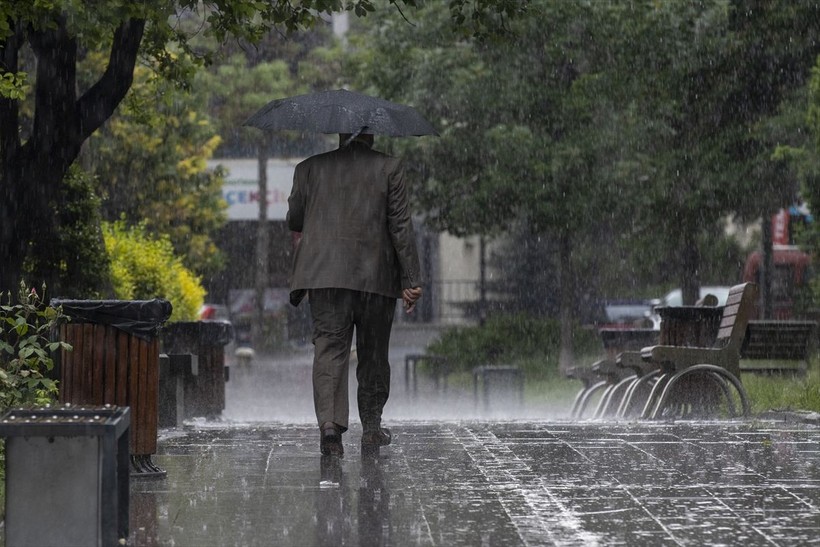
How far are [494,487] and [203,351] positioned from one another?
7.93 meters

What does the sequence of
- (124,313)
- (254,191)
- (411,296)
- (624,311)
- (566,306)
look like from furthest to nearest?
1. (254,191)
2. (624,311)
3. (566,306)
4. (411,296)
5. (124,313)

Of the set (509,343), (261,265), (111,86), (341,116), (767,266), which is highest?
(111,86)

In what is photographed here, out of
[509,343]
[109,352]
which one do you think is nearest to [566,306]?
[509,343]

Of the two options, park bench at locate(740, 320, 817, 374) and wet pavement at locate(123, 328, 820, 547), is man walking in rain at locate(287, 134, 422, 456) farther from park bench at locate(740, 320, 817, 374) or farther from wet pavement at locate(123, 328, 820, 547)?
park bench at locate(740, 320, 817, 374)

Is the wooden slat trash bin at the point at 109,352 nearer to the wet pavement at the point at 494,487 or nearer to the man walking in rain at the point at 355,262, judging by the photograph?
the wet pavement at the point at 494,487

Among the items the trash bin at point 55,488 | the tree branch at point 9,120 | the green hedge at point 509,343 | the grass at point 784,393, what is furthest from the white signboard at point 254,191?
the trash bin at point 55,488

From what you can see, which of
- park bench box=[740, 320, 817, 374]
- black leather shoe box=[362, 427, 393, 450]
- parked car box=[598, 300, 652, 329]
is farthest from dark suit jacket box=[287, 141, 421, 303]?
parked car box=[598, 300, 652, 329]

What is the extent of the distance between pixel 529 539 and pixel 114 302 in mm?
2692

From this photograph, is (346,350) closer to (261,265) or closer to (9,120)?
(9,120)

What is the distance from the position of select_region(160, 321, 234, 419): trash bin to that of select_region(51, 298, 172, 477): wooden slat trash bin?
21.5 feet

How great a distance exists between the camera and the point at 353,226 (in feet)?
28.3

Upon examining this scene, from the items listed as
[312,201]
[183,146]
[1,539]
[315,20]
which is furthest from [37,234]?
[183,146]

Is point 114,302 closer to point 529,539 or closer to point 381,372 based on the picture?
point 381,372

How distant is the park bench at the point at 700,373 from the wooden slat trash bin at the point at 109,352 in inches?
208
